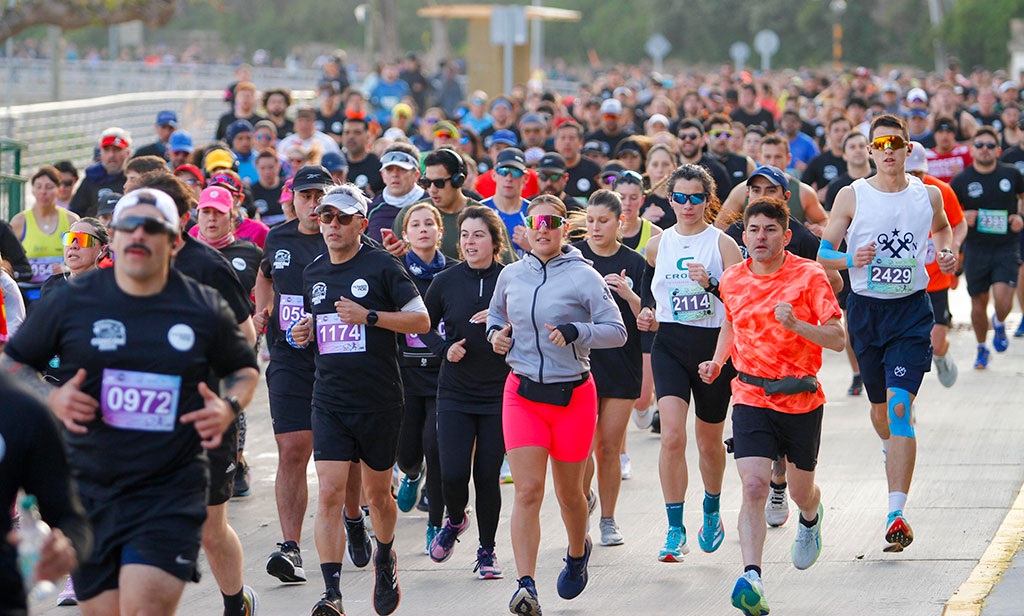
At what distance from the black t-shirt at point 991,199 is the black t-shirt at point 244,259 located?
303 inches

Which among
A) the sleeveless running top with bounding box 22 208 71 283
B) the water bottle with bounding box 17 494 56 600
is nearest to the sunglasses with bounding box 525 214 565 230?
the water bottle with bounding box 17 494 56 600

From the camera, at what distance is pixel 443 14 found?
34.0 meters

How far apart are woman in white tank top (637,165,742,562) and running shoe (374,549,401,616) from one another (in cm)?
166

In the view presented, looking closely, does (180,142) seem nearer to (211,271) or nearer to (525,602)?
(211,271)

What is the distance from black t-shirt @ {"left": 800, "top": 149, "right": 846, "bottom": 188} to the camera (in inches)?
619

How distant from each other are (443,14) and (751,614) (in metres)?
28.3

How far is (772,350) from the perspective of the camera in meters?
7.44

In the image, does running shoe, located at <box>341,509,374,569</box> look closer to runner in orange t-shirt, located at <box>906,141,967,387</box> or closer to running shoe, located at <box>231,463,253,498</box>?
running shoe, located at <box>231,463,253,498</box>

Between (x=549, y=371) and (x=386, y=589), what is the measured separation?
1335 millimetres

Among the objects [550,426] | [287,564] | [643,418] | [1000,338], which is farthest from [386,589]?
[1000,338]

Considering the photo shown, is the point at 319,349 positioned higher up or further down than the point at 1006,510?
higher up

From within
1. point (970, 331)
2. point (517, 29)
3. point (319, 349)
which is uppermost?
point (517, 29)

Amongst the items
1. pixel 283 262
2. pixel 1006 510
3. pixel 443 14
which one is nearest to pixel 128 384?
pixel 283 262

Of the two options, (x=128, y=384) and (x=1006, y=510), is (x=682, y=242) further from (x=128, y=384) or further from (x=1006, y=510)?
(x=128, y=384)
